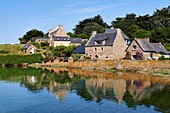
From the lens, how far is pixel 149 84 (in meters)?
26.8

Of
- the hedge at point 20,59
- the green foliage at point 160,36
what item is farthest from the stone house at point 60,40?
the green foliage at point 160,36

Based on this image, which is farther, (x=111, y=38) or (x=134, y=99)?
(x=111, y=38)

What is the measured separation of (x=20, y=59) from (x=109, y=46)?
22.2 m

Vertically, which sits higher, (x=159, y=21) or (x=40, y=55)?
(x=159, y=21)

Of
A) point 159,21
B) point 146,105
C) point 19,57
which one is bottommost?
point 146,105

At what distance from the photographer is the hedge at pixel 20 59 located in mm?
59031

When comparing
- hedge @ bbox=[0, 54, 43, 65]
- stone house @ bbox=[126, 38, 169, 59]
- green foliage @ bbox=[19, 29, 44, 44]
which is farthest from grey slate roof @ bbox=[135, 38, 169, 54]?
green foliage @ bbox=[19, 29, 44, 44]

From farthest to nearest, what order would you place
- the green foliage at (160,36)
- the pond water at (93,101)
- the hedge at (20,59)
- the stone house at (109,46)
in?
the green foliage at (160,36), the hedge at (20,59), the stone house at (109,46), the pond water at (93,101)

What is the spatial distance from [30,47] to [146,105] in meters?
55.6

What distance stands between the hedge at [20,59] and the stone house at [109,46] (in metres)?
12.5

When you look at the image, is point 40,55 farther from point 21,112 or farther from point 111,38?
point 21,112

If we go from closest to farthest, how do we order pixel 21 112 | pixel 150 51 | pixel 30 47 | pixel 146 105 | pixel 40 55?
1. pixel 21 112
2. pixel 146 105
3. pixel 150 51
4. pixel 40 55
5. pixel 30 47

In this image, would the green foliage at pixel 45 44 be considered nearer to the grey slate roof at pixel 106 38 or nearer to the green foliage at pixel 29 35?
the green foliage at pixel 29 35

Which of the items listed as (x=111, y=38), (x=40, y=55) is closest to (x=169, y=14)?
(x=111, y=38)
